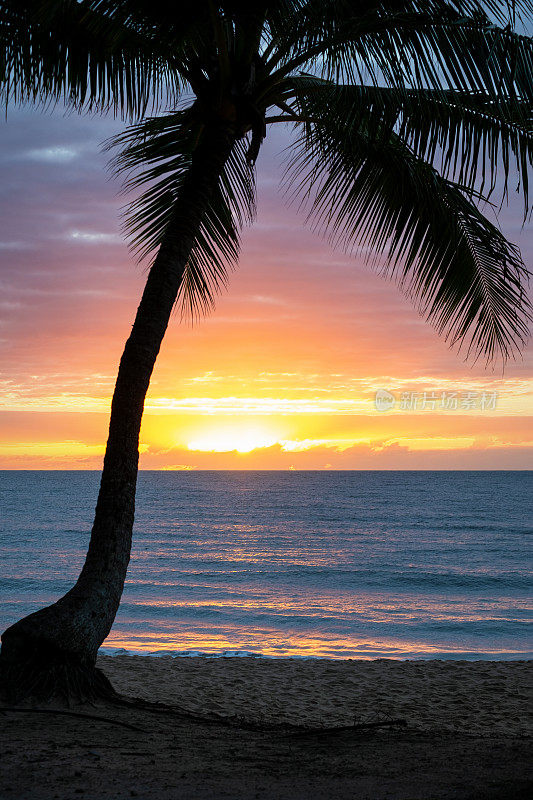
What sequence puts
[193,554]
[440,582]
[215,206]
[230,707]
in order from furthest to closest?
[193,554]
[440,582]
[230,707]
[215,206]

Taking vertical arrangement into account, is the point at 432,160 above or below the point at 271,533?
above

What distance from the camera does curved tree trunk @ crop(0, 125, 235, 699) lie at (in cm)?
517

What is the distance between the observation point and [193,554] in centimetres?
3241

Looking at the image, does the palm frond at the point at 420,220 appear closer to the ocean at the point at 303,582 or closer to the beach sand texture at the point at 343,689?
the beach sand texture at the point at 343,689

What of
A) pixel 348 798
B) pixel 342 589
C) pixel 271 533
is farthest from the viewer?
pixel 271 533

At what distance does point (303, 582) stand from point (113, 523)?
785 inches

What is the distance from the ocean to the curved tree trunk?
24.9 feet

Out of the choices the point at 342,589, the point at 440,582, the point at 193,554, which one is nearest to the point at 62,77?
the point at 342,589

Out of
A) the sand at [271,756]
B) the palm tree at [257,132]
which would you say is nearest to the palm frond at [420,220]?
the palm tree at [257,132]

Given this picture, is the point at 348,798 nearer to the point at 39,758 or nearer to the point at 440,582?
the point at 39,758

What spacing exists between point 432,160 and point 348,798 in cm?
449

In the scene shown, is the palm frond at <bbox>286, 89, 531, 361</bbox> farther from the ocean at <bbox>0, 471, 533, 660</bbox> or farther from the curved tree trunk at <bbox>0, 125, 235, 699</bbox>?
the ocean at <bbox>0, 471, 533, 660</bbox>

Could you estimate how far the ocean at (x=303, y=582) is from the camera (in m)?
14.7

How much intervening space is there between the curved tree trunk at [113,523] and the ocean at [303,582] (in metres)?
7.58
